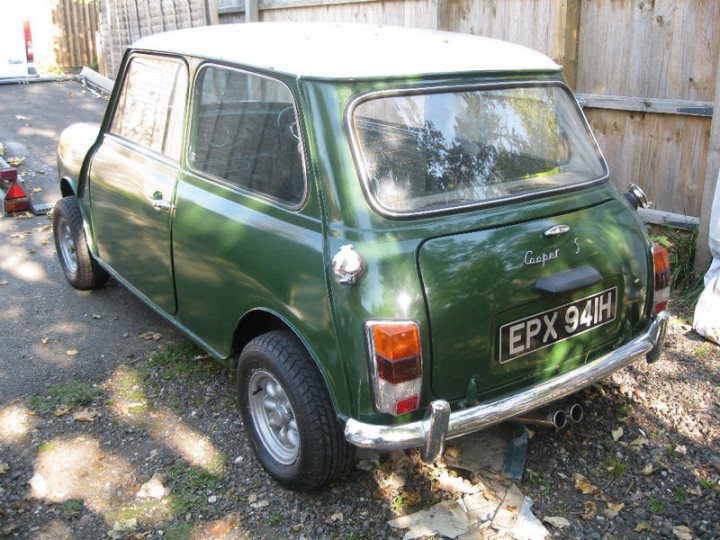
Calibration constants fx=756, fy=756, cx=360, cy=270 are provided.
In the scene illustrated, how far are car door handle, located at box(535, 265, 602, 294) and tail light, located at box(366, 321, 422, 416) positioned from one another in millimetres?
628

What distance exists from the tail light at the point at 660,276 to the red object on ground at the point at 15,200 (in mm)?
6121

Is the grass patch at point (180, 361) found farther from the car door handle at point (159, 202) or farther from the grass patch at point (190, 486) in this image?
the car door handle at point (159, 202)

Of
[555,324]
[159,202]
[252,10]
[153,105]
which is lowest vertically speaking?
[555,324]

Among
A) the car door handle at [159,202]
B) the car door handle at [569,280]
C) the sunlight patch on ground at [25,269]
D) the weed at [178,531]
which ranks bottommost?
the weed at [178,531]

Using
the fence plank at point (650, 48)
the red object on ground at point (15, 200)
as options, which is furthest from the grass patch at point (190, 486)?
the red object on ground at point (15, 200)

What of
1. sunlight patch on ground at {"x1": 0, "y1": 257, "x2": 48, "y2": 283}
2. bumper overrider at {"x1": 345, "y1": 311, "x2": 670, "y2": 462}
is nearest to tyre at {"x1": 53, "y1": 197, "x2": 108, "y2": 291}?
sunlight patch on ground at {"x1": 0, "y1": 257, "x2": 48, "y2": 283}

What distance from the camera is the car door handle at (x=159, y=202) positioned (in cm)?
393

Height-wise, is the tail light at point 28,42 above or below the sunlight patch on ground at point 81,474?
above

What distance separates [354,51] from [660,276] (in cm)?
174

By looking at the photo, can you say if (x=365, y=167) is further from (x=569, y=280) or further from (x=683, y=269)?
(x=683, y=269)

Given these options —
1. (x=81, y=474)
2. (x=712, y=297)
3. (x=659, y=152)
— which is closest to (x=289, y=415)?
(x=81, y=474)

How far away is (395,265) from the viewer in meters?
2.86

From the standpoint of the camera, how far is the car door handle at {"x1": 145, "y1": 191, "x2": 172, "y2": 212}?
155 inches

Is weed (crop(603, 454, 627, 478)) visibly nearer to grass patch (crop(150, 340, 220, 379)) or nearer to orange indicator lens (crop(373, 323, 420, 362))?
orange indicator lens (crop(373, 323, 420, 362))
